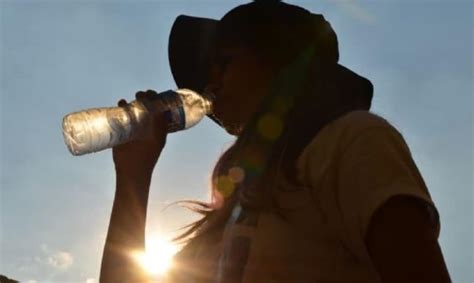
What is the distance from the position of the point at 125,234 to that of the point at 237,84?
1135mm

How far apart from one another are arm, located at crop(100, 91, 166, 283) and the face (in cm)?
80

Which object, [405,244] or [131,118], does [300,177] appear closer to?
[405,244]

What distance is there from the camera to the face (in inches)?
109

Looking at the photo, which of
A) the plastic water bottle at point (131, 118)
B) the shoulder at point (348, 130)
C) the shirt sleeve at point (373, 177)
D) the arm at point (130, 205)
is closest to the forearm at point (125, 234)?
the arm at point (130, 205)

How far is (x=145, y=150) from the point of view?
3.65 m

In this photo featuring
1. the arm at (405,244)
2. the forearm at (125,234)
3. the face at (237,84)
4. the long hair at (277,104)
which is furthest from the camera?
the forearm at (125,234)

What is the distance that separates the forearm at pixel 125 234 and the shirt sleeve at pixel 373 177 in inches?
63.9

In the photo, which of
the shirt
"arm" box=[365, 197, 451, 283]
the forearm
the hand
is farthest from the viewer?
the hand

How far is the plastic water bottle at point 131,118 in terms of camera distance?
366 centimetres

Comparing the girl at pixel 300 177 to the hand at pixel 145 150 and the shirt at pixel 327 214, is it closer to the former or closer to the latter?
the shirt at pixel 327 214

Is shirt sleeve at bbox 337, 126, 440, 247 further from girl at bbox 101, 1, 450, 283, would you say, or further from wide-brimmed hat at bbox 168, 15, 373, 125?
wide-brimmed hat at bbox 168, 15, 373, 125

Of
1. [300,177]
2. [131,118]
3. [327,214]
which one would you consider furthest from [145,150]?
[327,214]

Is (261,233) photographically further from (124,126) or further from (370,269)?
(124,126)

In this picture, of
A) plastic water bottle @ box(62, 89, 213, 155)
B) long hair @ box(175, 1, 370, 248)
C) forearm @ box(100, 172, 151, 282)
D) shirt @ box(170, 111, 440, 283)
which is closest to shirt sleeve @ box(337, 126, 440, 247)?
shirt @ box(170, 111, 440, 283)
